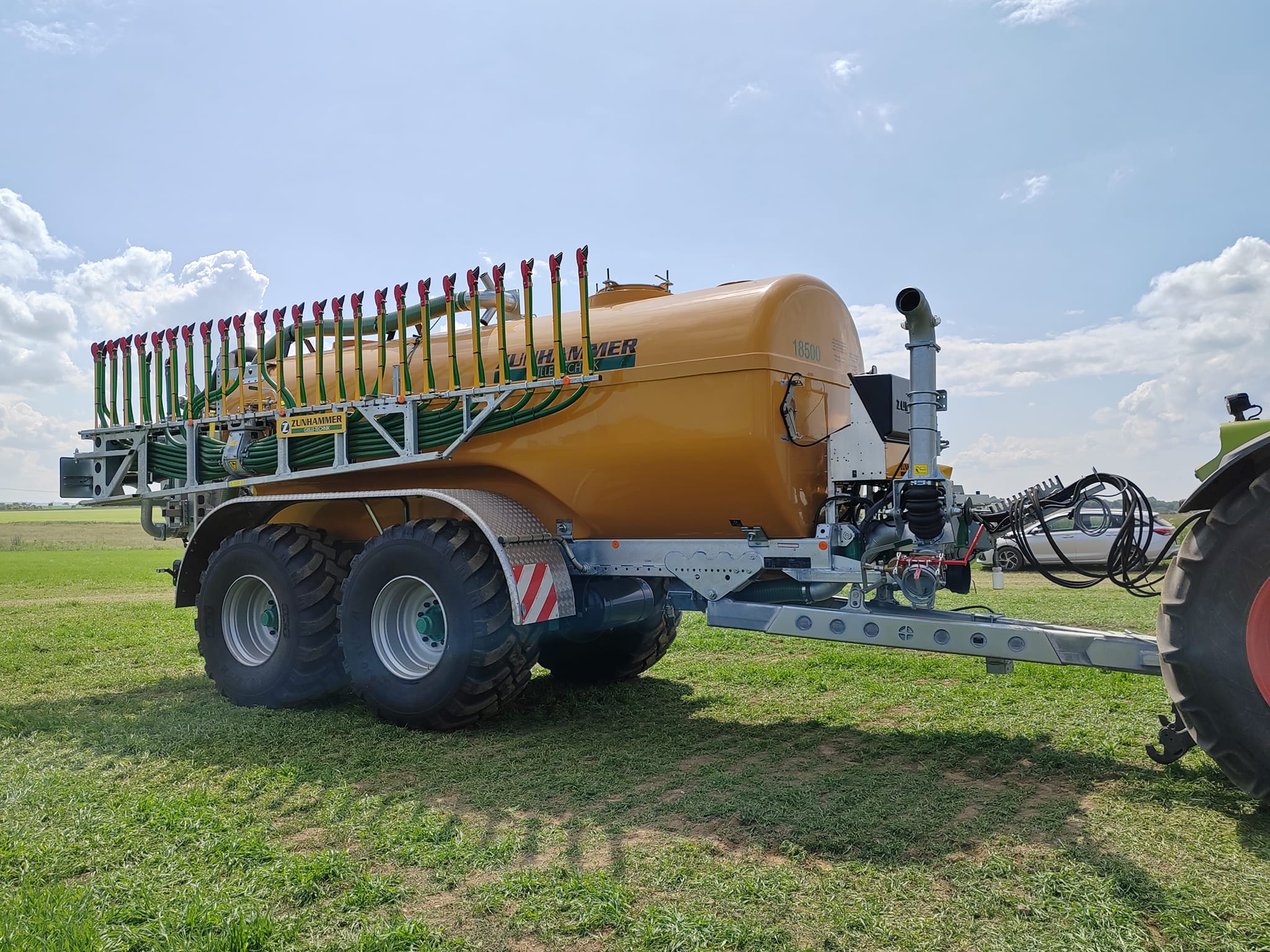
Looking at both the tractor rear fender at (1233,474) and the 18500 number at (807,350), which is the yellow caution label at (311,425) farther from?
the tractor rear fender at (1233,474)

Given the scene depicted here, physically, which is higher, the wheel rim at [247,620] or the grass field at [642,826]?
the wheel rim at [247,620]

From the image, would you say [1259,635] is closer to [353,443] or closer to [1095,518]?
[1095,518]

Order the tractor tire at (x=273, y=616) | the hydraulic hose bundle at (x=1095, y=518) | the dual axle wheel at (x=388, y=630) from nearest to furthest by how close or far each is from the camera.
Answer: the hydraulic hose bundle at (x=1095, y=518) < the dual axle wheel at (x=388, y=630) < the tractor tire at (x=273, y=616)

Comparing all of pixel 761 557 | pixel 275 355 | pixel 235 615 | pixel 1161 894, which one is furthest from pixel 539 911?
pixel 275 355

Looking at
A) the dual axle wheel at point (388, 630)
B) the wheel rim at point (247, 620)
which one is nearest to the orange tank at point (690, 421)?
the dual axle wheel at point (388, 630)

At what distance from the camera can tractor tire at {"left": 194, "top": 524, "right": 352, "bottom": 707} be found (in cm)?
721

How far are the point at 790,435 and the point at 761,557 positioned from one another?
827mm

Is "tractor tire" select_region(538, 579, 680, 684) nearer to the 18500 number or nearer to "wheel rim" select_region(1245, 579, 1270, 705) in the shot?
the 18500 number

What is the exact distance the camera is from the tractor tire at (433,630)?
631 centimetres

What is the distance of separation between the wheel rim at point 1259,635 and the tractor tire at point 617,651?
456 cm

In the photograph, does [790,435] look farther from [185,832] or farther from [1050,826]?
[185,832]

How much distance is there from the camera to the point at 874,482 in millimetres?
6426

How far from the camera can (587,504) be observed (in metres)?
6.71

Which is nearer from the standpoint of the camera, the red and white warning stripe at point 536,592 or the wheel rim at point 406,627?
the red and white warning stripe at point 536,592
